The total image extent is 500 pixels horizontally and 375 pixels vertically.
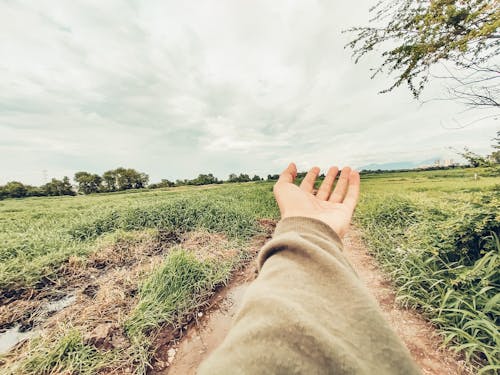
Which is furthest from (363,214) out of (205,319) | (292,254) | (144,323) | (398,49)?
(292,254)

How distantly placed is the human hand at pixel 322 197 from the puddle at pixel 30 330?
3316 millimetres

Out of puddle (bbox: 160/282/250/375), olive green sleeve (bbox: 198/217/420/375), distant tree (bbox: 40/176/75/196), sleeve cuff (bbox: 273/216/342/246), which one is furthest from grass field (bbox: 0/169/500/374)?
distant tree (bbox: 40/176/75/196)

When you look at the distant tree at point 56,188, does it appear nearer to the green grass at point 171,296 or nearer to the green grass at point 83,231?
the green grass at point 83,231

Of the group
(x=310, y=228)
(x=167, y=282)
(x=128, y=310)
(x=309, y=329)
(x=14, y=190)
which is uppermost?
(x=14, y=190)

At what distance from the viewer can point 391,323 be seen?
8.48ft

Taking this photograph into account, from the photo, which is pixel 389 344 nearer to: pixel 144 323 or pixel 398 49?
pixel 144 323

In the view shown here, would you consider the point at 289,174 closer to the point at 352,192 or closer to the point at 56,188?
the point at 352,192

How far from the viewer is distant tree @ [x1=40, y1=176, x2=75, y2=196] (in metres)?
44.1

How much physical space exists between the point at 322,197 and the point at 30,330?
13.0 feet

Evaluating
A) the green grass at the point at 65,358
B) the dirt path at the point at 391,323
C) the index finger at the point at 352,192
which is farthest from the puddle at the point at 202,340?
the index finger at the point at 352,192

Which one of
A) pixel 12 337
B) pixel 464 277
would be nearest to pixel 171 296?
pixel 12 337

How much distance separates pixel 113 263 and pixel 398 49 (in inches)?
331

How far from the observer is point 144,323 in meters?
2.61

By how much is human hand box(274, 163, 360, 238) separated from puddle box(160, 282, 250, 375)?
1.64m
